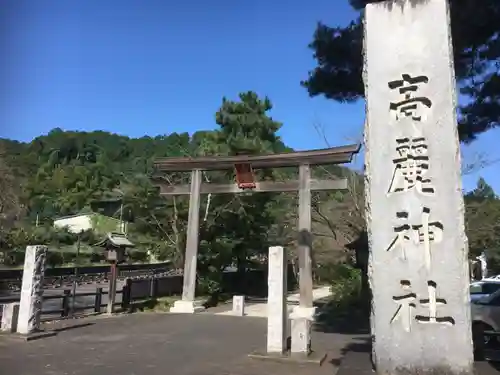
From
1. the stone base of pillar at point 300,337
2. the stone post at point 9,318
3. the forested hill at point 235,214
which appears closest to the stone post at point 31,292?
the stone post at point 9,318

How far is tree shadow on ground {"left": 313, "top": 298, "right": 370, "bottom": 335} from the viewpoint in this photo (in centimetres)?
1335

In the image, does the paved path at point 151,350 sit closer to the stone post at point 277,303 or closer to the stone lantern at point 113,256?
the stone post at point 277,303

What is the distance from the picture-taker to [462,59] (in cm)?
1009

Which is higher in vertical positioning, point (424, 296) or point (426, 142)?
point (426, 142)

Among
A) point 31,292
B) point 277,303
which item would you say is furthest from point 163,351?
point 31,292

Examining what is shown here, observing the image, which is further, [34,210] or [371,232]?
[34,210]

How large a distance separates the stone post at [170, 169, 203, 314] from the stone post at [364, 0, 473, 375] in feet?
37.2

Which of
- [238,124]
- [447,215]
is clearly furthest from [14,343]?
[238,124]

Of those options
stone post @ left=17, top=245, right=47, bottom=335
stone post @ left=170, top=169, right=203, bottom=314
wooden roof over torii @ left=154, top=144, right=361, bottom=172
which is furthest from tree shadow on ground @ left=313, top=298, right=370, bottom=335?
stone post @ left=17, top=245, right=47, bottom=335

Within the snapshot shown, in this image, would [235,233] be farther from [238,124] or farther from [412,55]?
[412,55]

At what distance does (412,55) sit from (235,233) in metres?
16.9

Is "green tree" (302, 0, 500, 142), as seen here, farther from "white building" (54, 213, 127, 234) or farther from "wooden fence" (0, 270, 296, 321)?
"white building" (54, 213, 127, 234)

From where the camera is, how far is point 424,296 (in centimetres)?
533

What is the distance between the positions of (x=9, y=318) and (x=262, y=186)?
936cm
